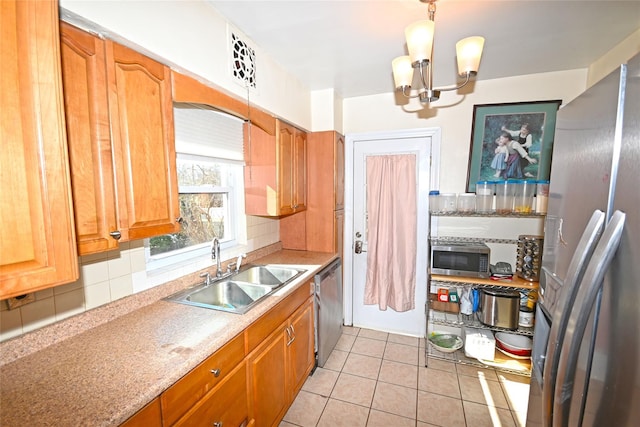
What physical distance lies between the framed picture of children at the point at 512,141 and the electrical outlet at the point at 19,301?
2.97 m

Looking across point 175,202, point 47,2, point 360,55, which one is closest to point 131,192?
point 175,202

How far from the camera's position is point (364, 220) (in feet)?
9.69

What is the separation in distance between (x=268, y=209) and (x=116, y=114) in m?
1.27

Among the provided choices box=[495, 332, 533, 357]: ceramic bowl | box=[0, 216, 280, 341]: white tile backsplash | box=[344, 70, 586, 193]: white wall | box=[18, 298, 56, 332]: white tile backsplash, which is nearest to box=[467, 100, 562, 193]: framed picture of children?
box=[344, 70, 586, 193]: white wall

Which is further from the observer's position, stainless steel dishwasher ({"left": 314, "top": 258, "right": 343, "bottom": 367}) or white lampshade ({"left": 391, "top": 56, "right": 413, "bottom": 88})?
stainless steel dishwasher ({"left": 314, "top": 258, "right": 343, "bottom": 367})

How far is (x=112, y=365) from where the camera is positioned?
98 centimetres

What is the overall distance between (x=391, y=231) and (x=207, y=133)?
1924 mm

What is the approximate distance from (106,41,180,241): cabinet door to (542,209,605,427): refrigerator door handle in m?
1.46

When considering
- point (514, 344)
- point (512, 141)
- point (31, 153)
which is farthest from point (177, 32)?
point (514, 344)

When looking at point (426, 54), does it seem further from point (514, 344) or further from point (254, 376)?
point (514, 344)

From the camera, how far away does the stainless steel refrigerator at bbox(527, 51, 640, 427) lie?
559 millimetres

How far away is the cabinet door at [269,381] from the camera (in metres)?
1.44

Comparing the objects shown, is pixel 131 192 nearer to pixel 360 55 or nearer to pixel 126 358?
pixel 126 358

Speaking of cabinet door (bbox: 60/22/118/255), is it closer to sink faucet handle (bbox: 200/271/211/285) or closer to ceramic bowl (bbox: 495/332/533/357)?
sink faucet handle (bbox: 200/271/211/285)
